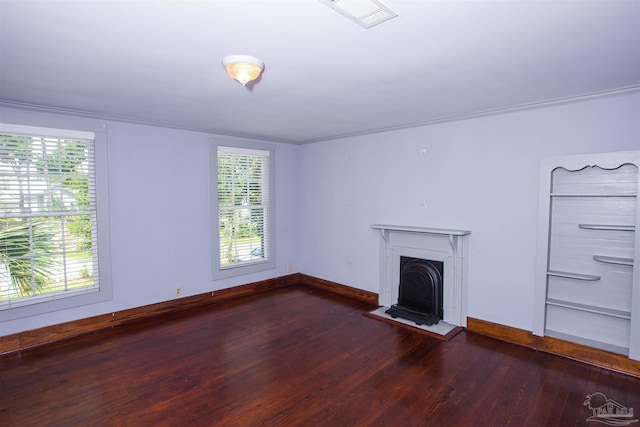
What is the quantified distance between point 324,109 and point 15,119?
3.07 m

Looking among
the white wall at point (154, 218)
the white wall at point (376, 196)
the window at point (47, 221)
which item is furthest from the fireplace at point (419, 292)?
the window at point (47, 221)

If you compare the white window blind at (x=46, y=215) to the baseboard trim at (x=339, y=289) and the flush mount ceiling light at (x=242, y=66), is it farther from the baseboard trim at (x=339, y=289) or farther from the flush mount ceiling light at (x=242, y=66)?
the baseboard trim at (x=339, y=289)

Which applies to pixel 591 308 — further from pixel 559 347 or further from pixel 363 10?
pixel 363 10

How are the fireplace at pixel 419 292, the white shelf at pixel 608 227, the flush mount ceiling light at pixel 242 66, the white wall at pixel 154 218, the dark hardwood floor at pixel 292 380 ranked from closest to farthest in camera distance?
the flush mount ceiling light at pixel 242 66, the dark hardwood floor at pixel 292 380, the white shelf at pixel 608 227, the white wall at pixel 154 218, the fireplace at pixel 419 292

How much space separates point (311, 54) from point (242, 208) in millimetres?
Result: 3377

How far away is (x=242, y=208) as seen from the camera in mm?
5117

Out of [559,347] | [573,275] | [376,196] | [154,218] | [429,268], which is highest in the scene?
[376,196]

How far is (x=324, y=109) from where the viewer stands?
344cm

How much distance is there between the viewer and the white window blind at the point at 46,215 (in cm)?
324

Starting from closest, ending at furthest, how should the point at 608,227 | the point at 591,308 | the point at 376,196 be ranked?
1. the point at 608,227
2. the point at 591,308
3. the point at 376,196

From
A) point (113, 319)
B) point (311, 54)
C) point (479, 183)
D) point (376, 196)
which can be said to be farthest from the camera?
point (376, 196)

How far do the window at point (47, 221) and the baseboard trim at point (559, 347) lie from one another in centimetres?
437

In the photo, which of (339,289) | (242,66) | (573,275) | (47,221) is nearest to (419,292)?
(339,289)

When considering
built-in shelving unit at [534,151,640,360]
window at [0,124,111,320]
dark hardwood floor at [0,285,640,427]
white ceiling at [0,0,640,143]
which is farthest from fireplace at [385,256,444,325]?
window at [0,124,111,320]
